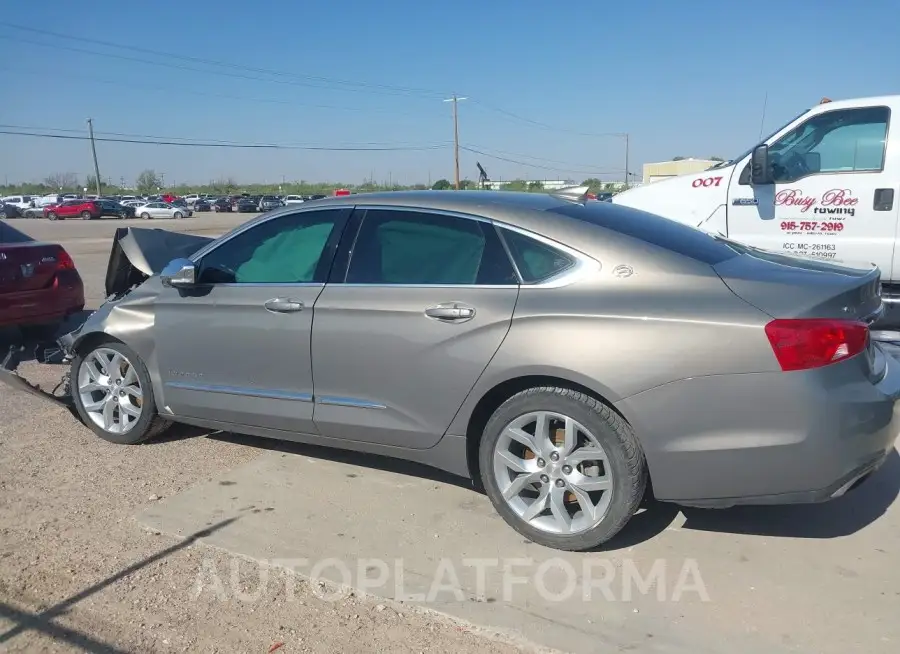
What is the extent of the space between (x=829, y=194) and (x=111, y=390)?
233 inches

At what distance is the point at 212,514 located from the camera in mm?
3965

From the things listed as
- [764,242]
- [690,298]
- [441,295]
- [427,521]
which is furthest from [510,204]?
[764,242]

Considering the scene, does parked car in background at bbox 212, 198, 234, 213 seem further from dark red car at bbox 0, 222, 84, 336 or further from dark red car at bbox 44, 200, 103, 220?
dark red car at bbox 0, 222, 84, 336

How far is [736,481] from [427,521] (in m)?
1.49

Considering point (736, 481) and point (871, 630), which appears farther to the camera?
point (736, 481)

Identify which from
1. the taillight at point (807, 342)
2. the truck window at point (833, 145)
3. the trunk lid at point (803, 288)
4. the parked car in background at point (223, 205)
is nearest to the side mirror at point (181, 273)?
the trunk lid at point (803, 288)

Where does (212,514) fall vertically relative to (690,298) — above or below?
below

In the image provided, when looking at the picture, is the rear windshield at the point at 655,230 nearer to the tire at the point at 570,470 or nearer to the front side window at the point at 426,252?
the front side window at the point at 426,252

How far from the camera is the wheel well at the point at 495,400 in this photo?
136 inches

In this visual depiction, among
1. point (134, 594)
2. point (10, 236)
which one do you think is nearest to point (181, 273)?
point (134, 594)

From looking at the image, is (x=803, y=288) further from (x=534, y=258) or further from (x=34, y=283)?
(x=34, y=283)

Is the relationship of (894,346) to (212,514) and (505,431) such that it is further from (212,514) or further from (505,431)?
(212,514)

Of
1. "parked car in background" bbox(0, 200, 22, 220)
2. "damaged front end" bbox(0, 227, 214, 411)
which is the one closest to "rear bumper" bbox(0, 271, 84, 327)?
"damaged front end" bbox(0, 227, 214, 411)

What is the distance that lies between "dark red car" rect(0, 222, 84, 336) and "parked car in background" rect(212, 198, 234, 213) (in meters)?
63.7
